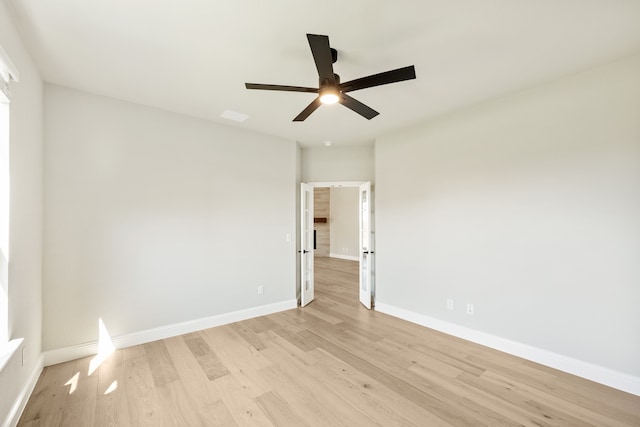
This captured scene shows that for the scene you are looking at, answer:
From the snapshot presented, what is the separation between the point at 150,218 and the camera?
321 centimetres

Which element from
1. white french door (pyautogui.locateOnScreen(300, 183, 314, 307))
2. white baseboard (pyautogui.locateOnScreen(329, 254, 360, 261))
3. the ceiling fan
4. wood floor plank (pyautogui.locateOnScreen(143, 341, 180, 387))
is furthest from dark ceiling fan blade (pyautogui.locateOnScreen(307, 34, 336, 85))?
white baseboard (pyautogui.locateOnScreen(329, 254, 360, 261))

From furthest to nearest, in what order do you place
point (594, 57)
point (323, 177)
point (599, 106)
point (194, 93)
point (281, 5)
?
point (323, 177) < point (194, 93) < point (599, 106) < point (594, 57) < point (281, 5)

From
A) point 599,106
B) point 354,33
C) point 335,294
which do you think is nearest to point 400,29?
point 354,33

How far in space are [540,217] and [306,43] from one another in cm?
275

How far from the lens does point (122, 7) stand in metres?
1.71

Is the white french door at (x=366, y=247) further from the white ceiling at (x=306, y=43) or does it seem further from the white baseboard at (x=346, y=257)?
the white baseboard at (x=346, y=257)

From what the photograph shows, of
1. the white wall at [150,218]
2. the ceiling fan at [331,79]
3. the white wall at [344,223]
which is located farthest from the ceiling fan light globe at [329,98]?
the white wall at [344,223]

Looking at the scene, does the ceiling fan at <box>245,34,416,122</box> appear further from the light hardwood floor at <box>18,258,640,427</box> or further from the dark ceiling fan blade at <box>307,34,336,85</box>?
the light hardwood floor at <box>18,258,640,427</box>

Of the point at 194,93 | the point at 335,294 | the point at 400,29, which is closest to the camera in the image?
the point at 400,29

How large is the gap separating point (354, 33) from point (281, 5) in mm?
546

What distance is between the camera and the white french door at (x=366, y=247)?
4.50 metres

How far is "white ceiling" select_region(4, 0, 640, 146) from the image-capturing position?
173cm

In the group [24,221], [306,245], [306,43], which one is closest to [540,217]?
[306,43]

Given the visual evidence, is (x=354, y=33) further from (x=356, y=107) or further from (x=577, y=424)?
(x=577, y=424)
